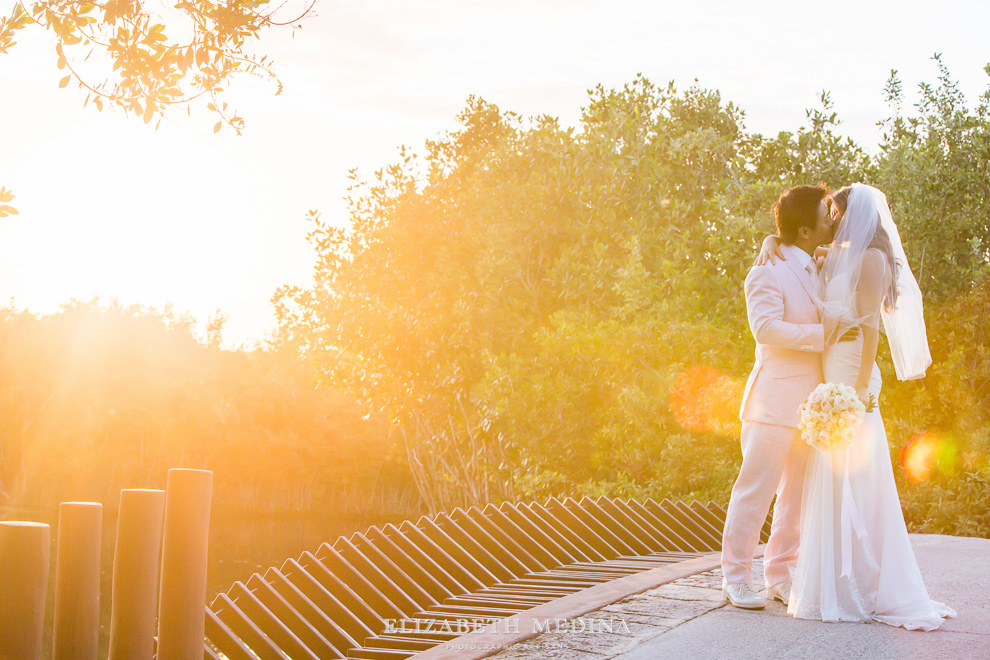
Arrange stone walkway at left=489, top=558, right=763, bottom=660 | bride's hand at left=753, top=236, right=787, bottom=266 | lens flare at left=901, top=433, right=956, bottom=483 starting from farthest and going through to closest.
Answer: lens flare at left=901, top=433, right=956, bottom=483, bride's hand at left=753, top=236, right=787, bottom=266, stone walkway at left=489, top=558, right=763, bottom=660

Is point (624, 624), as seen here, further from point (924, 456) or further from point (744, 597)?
point (924, 456)

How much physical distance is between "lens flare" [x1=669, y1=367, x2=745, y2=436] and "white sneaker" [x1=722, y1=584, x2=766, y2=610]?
22.6 ft

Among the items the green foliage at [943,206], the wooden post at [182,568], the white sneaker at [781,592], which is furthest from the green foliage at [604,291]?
the wooden post at [182,568]

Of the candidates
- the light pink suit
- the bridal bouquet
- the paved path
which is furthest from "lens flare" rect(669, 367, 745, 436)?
the bridal bouquet

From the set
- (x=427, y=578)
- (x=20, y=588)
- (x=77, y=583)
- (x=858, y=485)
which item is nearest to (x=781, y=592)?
(x=858, y=485)

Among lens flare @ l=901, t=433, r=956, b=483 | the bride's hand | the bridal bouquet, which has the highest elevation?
the bride's hand

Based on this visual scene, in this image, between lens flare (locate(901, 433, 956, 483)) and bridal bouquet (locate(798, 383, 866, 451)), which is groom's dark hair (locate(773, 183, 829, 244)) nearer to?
bridal bouquet (locate(798, 383, 866, 451))

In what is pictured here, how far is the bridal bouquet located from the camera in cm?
392

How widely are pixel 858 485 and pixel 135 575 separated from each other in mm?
2989

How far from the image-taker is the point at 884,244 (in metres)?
4.17

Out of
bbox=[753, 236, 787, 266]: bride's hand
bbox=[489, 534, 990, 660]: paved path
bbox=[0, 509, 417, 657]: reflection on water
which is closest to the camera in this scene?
bbox=[489, 534, 990, 660]: paved path

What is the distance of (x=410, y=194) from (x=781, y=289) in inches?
478

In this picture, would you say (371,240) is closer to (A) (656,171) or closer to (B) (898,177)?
(A) (656,171)

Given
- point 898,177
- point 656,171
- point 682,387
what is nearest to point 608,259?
point 656,171
